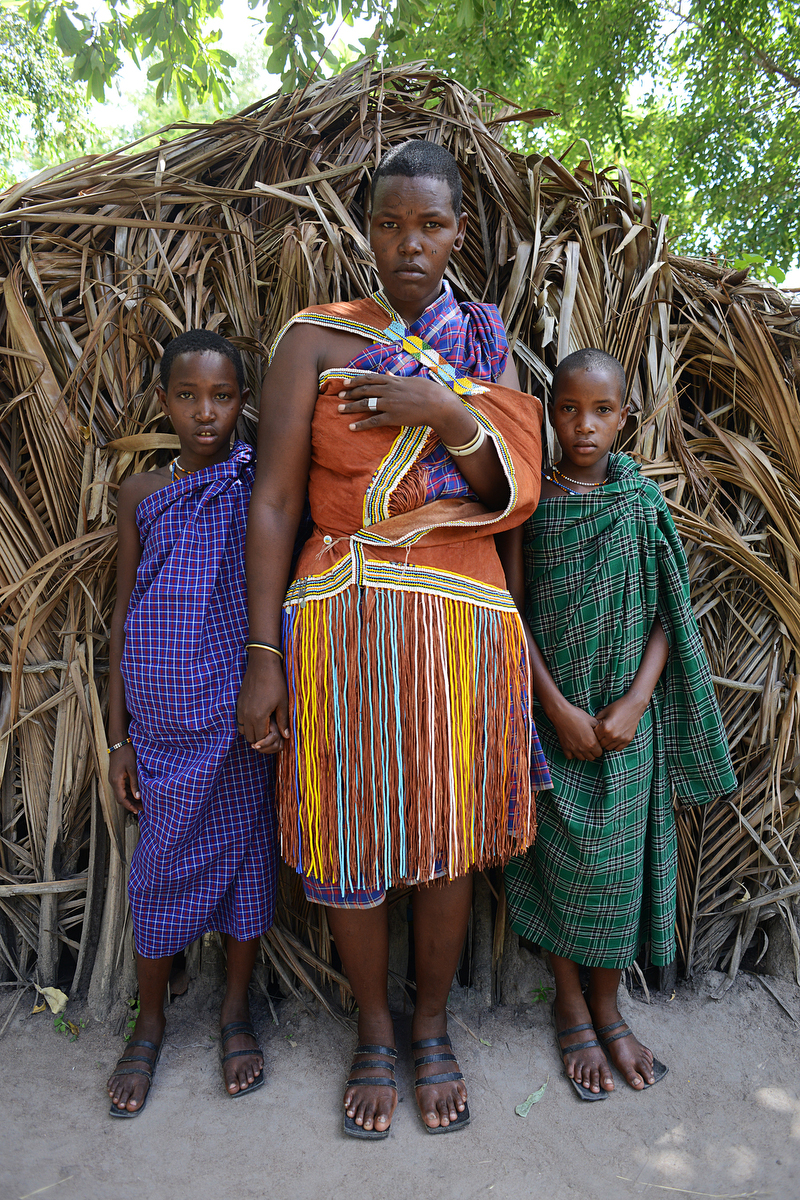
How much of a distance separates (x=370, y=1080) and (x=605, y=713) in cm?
102

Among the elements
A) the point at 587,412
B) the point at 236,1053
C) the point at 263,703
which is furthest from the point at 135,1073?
the point at 587,412

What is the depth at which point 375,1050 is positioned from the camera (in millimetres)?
1752

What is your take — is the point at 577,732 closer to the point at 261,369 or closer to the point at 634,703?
the point at 634,703

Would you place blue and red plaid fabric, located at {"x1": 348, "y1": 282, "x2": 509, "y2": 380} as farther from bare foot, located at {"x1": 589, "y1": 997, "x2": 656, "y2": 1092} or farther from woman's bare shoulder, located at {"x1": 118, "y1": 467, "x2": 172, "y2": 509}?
bare foot, located at {"x1": 589, "y1": 997, "x2": 656, "y2": 1092}

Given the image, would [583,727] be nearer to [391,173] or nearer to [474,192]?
[391,173]

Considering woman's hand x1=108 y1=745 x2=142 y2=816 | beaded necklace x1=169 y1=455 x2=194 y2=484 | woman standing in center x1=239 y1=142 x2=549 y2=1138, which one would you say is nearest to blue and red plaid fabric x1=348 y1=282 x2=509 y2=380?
woman standing in center x1=239 y1=142 x2=549 y2=1138

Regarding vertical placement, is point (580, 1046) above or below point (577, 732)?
below

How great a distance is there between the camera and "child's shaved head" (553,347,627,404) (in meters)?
1.82

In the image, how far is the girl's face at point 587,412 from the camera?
1.82m

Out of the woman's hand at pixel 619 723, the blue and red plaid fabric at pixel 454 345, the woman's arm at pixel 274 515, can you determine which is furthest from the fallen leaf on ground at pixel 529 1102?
the blue and red plaid fabric at pixel 454 345

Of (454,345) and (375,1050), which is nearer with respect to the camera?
(454,345)

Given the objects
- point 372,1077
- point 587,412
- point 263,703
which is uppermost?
point 587,412

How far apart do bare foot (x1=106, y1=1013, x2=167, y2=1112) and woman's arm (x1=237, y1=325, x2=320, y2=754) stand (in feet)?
2.80

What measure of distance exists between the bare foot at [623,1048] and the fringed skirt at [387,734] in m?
0.69
